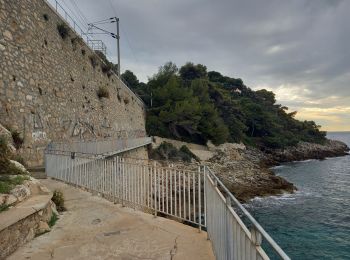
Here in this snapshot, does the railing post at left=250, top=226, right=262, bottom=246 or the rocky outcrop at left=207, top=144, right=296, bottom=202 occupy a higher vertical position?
the railing post at left=250, top=226, right=262, bottom=246

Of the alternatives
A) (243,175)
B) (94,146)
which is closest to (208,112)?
(243,175)

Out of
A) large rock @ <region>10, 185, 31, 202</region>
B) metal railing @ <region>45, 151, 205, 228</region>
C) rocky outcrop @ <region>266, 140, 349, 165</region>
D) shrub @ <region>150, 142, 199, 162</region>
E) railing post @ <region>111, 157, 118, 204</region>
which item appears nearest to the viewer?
large rock @ <region>10, 185, 31, 202</region>

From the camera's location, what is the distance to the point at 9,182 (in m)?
6.59

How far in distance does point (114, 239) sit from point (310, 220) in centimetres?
1871

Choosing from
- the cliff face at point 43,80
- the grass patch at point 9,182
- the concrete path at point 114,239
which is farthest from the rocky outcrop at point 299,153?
the grass patch at point 9,182

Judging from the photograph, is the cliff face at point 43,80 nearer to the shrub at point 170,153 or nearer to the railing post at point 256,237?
the railing post at point 256,237

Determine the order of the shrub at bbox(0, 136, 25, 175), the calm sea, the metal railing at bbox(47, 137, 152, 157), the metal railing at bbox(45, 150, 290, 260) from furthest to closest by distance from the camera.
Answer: the calm sea < the metal railing at bbox(47, 137, 152, 157) < the shrub at bbox(0, 136, 25, 175) < the metal railing at bbox(45, 150, 290, 260)

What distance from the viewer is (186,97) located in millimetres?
53594

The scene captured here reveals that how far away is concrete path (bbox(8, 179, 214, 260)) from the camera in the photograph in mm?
5188

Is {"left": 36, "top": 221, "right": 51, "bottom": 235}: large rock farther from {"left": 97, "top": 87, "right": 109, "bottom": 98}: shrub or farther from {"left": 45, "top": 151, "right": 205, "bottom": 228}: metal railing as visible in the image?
{"left": 97, "top": 87, "right": 109, "bottom": 98}: shrub

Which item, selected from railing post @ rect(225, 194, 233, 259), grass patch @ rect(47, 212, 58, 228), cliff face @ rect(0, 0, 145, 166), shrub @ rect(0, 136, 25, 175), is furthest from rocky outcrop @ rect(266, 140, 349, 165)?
railing post @ rect(225, 194, 233, 259)

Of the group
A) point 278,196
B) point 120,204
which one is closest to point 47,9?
point 120,204

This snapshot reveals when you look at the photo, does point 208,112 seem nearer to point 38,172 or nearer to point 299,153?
point 299,153

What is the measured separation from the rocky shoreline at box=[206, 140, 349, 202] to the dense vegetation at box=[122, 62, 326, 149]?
9.30ft
